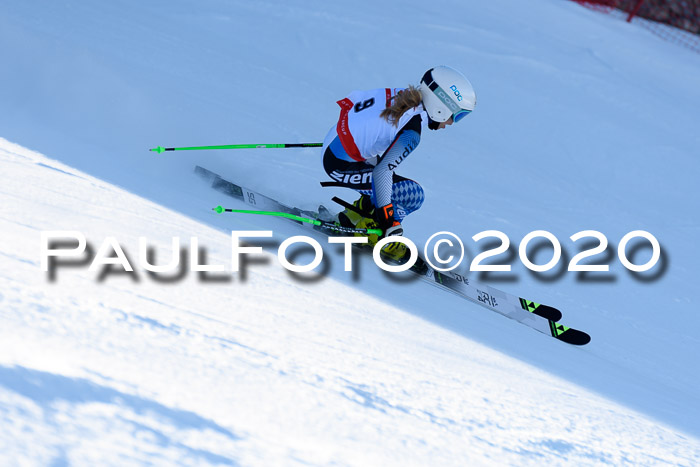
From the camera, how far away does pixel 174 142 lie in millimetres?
5273

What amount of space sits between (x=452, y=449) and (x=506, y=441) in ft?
0.92

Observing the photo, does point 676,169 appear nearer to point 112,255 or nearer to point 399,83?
point 399,83

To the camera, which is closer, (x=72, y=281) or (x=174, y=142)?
(x=72, y=281)

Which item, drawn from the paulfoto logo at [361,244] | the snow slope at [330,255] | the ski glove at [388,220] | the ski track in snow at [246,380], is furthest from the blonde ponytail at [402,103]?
the ski track in snow at [246,380]

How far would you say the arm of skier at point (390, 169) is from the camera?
3908 millimetres

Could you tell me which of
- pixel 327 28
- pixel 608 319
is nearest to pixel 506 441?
pixel 608 319

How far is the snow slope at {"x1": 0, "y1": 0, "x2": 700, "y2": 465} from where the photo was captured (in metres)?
2.05

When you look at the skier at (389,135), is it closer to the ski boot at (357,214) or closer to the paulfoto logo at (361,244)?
the ski boot at (357,214)

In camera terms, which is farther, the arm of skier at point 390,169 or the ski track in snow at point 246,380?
the arm of skier at point 390,169

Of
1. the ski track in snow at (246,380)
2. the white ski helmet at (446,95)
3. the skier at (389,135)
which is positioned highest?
Answer: the white ski helmet at (446,95)

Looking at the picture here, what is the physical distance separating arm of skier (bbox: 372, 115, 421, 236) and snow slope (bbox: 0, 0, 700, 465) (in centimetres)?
31

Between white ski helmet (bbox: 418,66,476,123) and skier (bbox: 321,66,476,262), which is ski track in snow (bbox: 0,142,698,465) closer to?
skier (bbox: 321,66,476,262)

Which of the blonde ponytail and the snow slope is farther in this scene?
the blonde ponytail

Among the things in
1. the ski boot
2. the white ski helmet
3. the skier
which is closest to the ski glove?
the skier
